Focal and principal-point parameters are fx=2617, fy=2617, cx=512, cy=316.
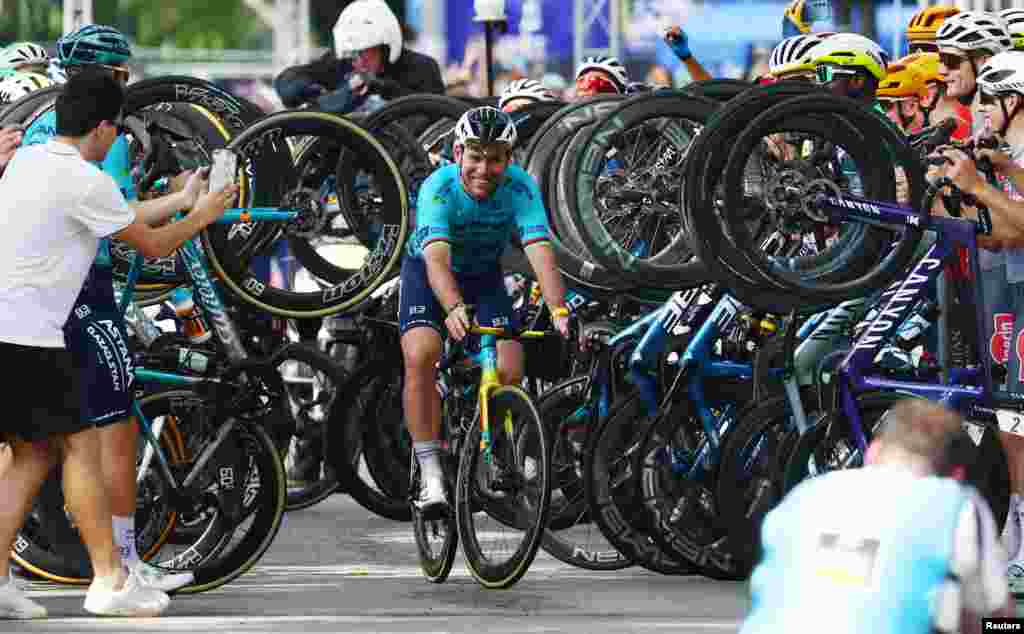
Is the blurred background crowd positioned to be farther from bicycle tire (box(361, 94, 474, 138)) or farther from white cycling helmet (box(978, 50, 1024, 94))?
white cycling helmet (box(978, 50, 1024, 94))

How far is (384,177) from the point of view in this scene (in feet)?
41.8

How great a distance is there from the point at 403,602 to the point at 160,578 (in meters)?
1.03

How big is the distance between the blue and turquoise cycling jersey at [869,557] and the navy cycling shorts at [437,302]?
5.41 metres

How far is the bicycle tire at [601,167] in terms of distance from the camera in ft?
39.9

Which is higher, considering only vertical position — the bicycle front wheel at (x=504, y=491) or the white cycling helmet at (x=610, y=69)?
the white cycling helmet at (x=610, y=69)

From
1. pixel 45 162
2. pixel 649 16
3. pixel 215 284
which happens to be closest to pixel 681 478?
pixel 215 284

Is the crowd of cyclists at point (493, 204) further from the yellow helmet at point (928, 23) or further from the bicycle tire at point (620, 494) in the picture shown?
the bicycle tire at point (620, 494)

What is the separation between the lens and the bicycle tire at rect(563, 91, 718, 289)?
12.1m

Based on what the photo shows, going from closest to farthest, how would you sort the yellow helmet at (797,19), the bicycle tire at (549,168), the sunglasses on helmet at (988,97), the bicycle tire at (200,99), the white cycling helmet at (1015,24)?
the sunglasses on helmet at (988,97) < the bicycle tire at (549,168) < the bicycle tire at (200,99) < the white cycling helmet at (1015,24) < the yellow helmet at (797,19)

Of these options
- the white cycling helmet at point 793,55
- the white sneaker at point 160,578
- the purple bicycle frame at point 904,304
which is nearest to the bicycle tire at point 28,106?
the white sneaker at point 160,578

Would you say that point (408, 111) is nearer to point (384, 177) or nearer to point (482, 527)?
point (384, 177)

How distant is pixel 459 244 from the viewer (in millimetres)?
11914

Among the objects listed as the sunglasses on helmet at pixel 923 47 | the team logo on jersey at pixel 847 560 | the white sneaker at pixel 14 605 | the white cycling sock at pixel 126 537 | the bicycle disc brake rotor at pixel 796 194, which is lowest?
the white sneaker at pixel 14 605

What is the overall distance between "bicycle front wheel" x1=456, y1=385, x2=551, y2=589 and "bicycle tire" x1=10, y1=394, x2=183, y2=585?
1.28 meters
